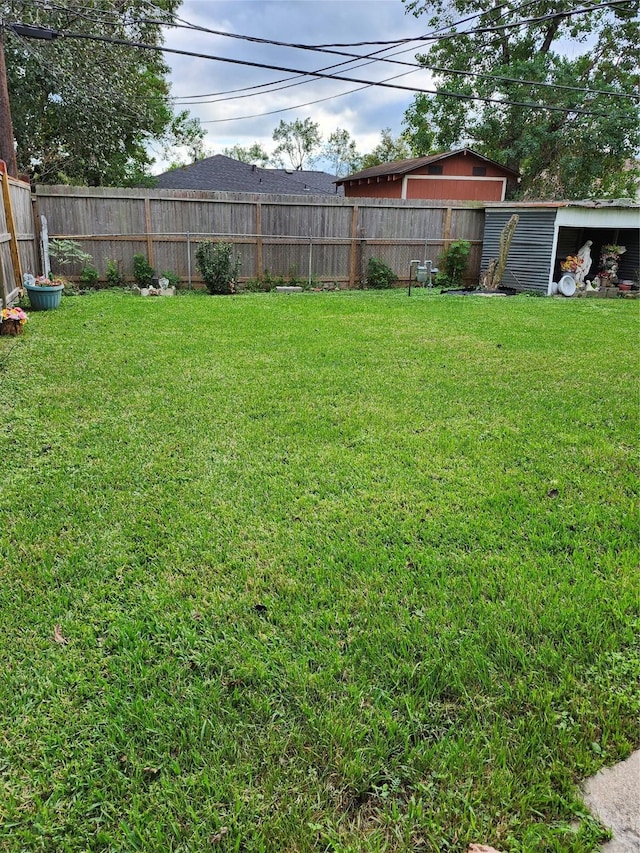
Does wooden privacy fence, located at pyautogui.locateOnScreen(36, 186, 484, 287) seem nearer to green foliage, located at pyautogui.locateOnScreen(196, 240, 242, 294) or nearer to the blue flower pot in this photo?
green foliage, located at pyautogui.locateOnScreen(196, 240, 242, 294)

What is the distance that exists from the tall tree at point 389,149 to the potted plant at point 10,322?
32.2m

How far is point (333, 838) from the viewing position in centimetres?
130

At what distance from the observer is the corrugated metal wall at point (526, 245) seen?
11.5 meters

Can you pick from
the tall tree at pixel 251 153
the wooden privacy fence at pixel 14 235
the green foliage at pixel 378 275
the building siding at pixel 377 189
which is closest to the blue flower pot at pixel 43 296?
the wooden privacy fence at pixel 14 235

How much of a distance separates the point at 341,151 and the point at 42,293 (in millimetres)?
47411

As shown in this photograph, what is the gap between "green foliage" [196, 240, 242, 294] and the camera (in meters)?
10.6

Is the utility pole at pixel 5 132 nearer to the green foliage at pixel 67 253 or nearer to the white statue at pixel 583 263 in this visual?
the green foliage at pixel 67 253

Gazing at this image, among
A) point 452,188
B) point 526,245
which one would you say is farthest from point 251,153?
point 526,245

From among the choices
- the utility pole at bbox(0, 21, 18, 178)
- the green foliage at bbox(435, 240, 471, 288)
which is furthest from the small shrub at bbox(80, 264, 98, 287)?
the green foliage at bbox(435, 240, 471, 288)

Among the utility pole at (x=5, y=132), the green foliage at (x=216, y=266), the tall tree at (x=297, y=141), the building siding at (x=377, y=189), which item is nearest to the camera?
the utility pole at (x=5, y=132)

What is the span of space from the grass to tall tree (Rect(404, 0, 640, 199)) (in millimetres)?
17688

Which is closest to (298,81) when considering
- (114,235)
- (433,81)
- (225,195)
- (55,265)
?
(225,195)

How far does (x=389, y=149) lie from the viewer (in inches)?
1359

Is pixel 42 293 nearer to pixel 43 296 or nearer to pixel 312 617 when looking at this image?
pixel 43 296
